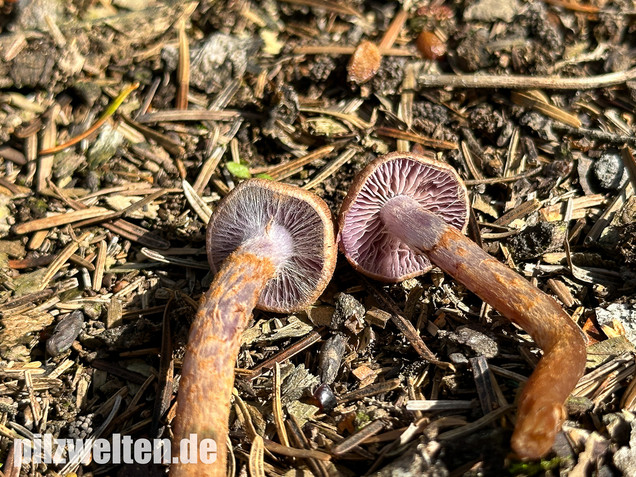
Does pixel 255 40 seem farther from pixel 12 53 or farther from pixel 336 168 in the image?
pixel 12 53

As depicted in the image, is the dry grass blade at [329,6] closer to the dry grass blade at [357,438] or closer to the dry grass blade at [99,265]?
the dry grass blade at [99,265]

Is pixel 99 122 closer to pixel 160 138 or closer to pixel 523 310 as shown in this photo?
pixel 160 138

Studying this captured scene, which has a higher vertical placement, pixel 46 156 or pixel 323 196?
pixel 46 156

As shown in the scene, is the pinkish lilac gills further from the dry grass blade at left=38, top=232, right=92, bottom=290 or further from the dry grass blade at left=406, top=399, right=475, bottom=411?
the dry grass blade at left=38, top=232, right=92, bottom=290

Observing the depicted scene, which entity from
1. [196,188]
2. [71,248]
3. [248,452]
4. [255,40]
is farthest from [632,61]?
[71,248]

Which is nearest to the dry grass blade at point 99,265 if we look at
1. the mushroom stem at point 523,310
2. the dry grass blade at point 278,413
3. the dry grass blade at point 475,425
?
the dry grass blade at point 278,413

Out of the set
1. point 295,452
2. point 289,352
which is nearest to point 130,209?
point 289,352
